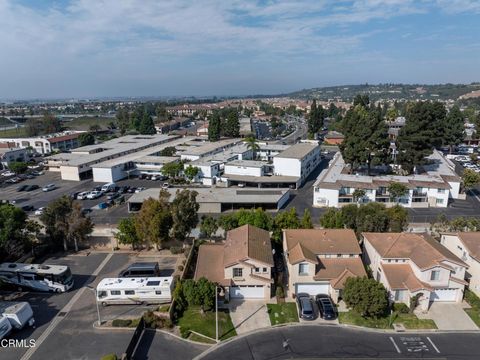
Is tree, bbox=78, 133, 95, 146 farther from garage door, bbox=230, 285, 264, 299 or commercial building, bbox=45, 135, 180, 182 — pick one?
garage door, bbox=230, 285, 264, 299

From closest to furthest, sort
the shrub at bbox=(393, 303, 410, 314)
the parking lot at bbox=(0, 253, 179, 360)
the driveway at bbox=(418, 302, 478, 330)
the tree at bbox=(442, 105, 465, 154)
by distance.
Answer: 1. the parking lot at bbox=(0, 253, 179, 360)
2. the driveway at bbox=(418, 302, 478, 330)
3. the shrub at bbox=(393, 303, 410, 314)
4. the tree at bbox=(442, 105, 465, 154)

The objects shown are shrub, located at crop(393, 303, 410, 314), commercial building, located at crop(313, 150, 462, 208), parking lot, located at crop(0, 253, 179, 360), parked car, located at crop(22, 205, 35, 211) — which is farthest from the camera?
parked car, located at crop(22, 205, 35, 211)

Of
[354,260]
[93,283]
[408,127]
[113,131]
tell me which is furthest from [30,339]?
[113,131]

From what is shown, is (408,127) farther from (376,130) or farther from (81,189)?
(81,189)

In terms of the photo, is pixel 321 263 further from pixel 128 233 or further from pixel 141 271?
pixel 128 233

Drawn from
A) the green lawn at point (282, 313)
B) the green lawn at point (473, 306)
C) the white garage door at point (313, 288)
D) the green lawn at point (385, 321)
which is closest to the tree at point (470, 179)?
the green lawn at point (473, 306)

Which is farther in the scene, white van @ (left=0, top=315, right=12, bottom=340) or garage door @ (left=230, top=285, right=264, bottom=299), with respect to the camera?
garage door @ (left=230, top=285, right=264, bottom=299)

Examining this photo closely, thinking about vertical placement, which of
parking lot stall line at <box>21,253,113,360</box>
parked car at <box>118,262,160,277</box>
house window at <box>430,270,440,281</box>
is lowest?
parking lot stall line at <box>21,253,113,360</box>

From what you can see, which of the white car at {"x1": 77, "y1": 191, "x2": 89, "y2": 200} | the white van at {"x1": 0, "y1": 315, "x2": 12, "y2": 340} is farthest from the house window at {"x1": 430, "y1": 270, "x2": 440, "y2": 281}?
the white car at {"x1": 77, "y1": 191, "x2": 89, "y2": 200}
